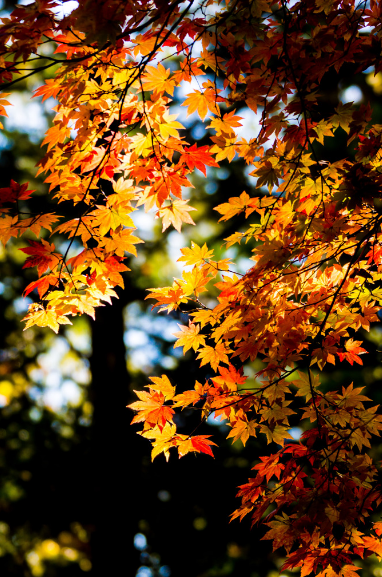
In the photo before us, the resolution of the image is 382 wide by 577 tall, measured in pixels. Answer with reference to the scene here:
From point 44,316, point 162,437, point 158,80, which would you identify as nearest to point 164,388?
point 162,437

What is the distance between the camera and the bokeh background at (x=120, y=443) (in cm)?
569

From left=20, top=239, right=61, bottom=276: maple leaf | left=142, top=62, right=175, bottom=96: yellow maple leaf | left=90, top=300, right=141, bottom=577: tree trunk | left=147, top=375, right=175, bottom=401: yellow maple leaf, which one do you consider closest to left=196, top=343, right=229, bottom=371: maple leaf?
left=147, top=375, right=175, bottom=401: yellow maple leaf

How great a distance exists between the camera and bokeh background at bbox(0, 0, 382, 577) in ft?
18.7

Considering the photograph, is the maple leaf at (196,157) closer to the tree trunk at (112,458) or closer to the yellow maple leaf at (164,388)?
the yellow maple leaf at (164,388)

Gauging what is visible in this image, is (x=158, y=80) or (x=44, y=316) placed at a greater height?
(x=158, y=80)

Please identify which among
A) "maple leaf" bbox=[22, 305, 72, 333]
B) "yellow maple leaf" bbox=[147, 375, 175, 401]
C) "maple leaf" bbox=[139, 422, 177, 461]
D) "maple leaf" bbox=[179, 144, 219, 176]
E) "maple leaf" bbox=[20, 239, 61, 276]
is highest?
"maple leaf" bbox=[179, 144, 219, 176]

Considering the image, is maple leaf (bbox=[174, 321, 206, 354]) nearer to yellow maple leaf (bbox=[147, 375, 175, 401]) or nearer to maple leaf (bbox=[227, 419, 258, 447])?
yellow maple leaf (bbox=[147, 375, 175, 401])

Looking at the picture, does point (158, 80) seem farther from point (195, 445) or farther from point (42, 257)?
point (195, 445)

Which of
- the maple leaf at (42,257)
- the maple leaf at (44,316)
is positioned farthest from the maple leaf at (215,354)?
the maple leaf at (42,257)

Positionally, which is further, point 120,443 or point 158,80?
point 120,443

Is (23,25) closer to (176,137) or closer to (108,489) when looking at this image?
(176,137)

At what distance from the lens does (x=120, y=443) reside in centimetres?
534

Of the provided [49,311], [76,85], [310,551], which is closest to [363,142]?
[76,85]

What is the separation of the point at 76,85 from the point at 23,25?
0.28 metres
